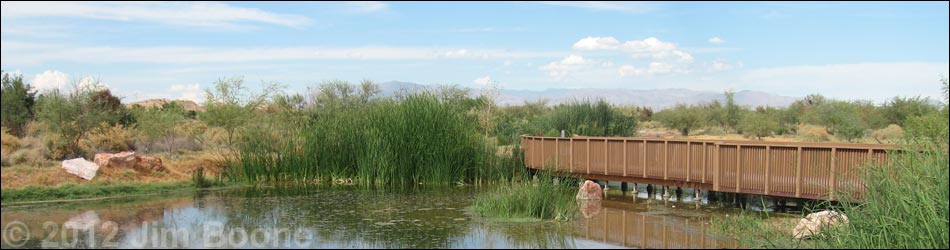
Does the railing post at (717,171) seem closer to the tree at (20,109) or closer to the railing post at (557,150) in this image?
the railing post at (557,150)

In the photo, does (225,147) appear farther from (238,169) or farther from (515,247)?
(515,247)

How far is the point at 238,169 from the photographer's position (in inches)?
832

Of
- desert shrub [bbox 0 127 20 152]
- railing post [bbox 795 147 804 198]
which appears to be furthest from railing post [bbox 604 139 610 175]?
desert shrub [bbox 0 127 20 152]

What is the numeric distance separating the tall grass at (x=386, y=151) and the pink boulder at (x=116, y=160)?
2.53m

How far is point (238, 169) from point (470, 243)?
1148 cm

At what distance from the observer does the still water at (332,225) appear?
1126 cm

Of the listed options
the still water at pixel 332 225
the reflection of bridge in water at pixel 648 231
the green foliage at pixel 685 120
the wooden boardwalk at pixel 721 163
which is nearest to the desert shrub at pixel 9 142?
the still water at pixel 332 225

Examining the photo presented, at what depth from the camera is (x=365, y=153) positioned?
21406 millimetres

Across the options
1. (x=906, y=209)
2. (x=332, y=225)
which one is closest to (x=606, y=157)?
(x=332, y=225)

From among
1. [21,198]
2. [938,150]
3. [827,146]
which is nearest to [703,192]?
[827,146]

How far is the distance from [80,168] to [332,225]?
838cm

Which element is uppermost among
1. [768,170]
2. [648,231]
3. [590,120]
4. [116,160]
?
[590,120]

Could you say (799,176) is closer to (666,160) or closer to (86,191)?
(666,160)

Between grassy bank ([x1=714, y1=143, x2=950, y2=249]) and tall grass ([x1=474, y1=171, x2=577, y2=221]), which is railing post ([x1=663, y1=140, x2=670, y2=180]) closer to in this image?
tall grass ([x1=474, y1=171, x2=577, y2=221])
